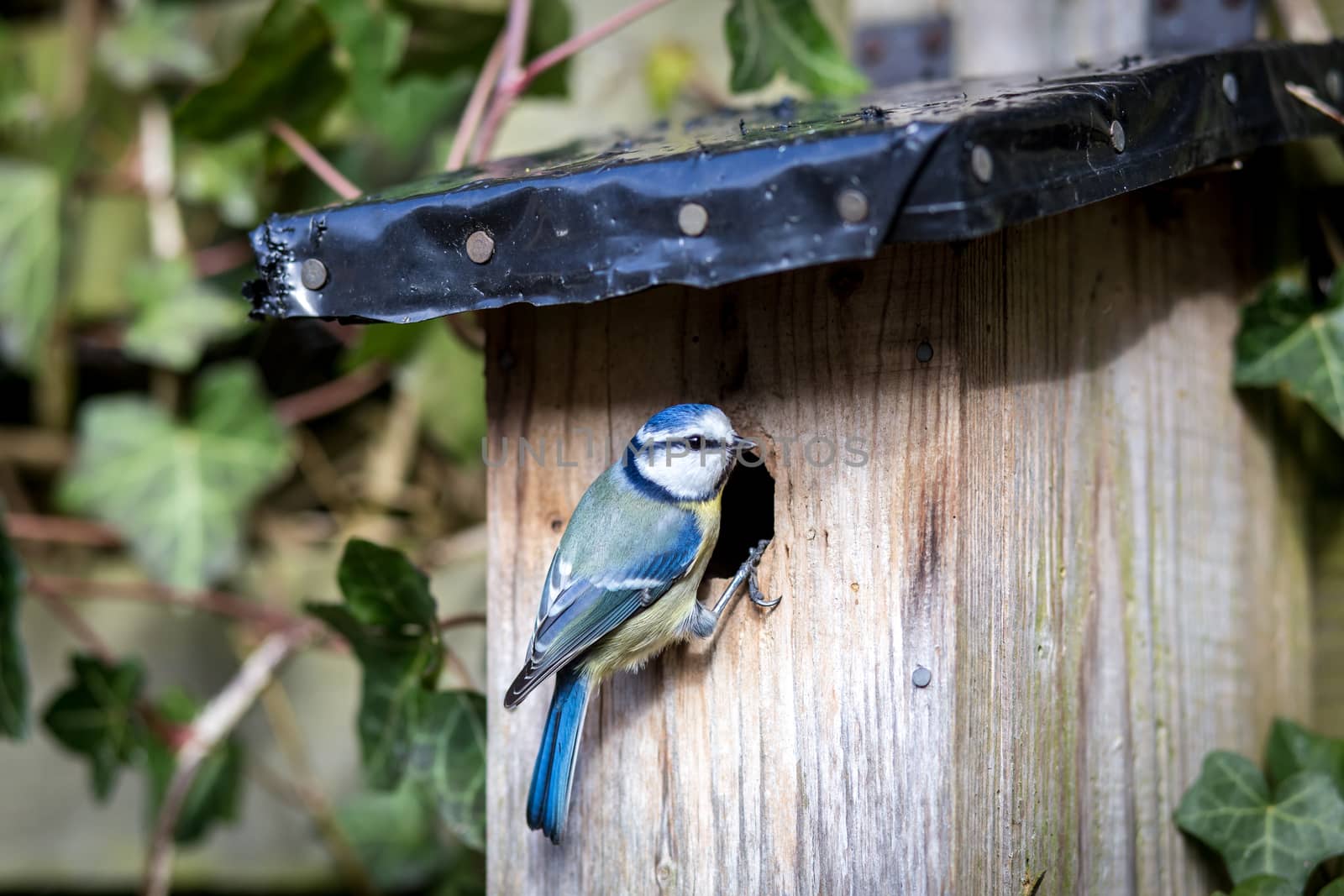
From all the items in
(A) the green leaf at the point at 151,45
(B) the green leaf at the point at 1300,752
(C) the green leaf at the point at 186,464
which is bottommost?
(B) the green leaf at the point at 1300,752

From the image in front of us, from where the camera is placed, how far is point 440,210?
154 centimetres

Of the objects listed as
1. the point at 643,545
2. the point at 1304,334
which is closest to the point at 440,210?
the point at 643,545

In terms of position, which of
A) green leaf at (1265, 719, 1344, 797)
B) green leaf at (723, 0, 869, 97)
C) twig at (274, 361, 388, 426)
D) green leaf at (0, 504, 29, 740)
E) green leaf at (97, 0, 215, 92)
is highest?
green leaf at (97, 0, 215, 92)

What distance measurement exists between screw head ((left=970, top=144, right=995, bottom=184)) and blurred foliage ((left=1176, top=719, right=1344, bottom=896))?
111cm

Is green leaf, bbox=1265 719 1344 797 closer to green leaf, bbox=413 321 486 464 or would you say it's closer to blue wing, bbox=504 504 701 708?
blue wing, bbox=504 504 701 708

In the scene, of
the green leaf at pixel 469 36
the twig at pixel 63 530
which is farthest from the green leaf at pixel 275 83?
the twig at pixel 63 530

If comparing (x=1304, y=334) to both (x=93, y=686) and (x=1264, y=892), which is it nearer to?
(x=1264, y=892)

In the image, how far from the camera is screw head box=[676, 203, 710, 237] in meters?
1.35

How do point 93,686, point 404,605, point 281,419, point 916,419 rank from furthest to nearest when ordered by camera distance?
point 281,419, point 93,686, point 404,605, point 916,419

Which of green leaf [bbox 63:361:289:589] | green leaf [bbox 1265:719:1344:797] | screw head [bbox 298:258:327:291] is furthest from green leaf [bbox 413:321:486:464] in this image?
green leaf [bbox 1265:719:1344:797]

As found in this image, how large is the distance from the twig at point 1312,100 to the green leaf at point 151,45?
2407 millimetres

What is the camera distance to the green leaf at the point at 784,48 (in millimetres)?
2146

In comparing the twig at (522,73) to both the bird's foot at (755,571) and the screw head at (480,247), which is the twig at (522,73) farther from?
the bird's foot at (755,571)

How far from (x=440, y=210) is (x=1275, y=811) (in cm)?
147
